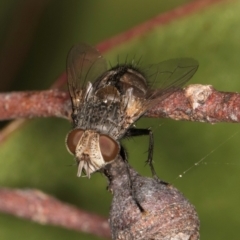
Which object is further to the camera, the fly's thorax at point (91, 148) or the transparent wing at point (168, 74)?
the transparent wing at point (168, 74)

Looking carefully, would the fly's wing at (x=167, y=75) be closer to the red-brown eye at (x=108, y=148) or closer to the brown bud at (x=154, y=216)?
the red-brown eye at (x=108, y=148)

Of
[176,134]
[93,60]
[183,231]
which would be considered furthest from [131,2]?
[183,231]

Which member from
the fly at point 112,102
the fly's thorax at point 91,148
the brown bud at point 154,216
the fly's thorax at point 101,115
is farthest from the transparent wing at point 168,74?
the brown bud at point 154,216

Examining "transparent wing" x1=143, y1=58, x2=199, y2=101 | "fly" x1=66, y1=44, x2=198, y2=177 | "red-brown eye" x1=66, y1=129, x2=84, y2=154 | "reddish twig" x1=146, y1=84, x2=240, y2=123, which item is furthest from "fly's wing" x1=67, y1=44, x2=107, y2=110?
"reddish twig" x1=146, y1=84, x2=240, y2=123

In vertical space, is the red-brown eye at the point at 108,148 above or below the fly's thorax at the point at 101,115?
below

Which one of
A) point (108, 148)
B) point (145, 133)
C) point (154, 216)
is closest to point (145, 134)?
point (145, 133)
